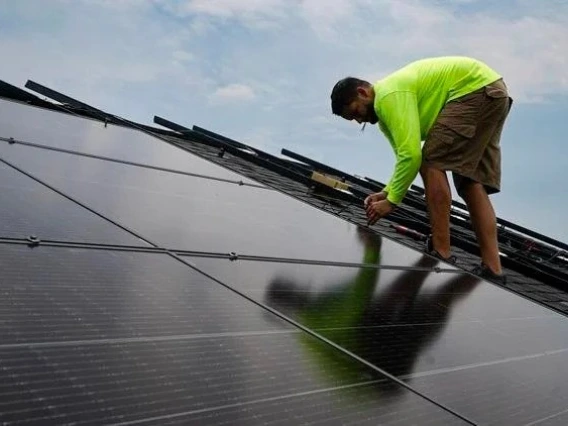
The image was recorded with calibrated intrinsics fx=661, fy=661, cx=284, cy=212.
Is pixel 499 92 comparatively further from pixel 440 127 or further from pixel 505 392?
pixel 505 392

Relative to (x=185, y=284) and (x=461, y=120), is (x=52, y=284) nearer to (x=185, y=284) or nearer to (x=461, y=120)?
(x=185, y=284)

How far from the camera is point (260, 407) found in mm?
1819

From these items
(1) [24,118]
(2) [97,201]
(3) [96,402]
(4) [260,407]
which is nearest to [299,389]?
(4) [260,407]

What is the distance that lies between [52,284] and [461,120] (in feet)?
13.0

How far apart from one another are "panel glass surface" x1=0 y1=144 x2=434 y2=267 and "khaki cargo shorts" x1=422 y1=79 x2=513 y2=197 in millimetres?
815

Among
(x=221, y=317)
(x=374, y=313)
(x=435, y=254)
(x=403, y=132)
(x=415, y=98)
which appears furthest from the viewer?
(x=435, y=254)

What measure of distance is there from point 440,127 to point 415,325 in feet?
8.33

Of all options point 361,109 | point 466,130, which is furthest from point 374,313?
point 466,130

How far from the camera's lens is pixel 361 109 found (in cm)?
514

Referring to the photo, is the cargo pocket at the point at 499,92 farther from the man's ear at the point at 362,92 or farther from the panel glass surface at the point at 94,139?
the panel glass surface at the point at 94,139

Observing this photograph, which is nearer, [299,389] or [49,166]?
[299,389]

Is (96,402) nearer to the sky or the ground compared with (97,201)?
nearer to the ground

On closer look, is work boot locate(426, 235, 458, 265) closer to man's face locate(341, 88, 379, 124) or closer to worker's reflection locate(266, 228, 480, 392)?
man's face locate(341, 88, 379, 124)

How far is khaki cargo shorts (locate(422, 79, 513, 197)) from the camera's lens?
532cm
